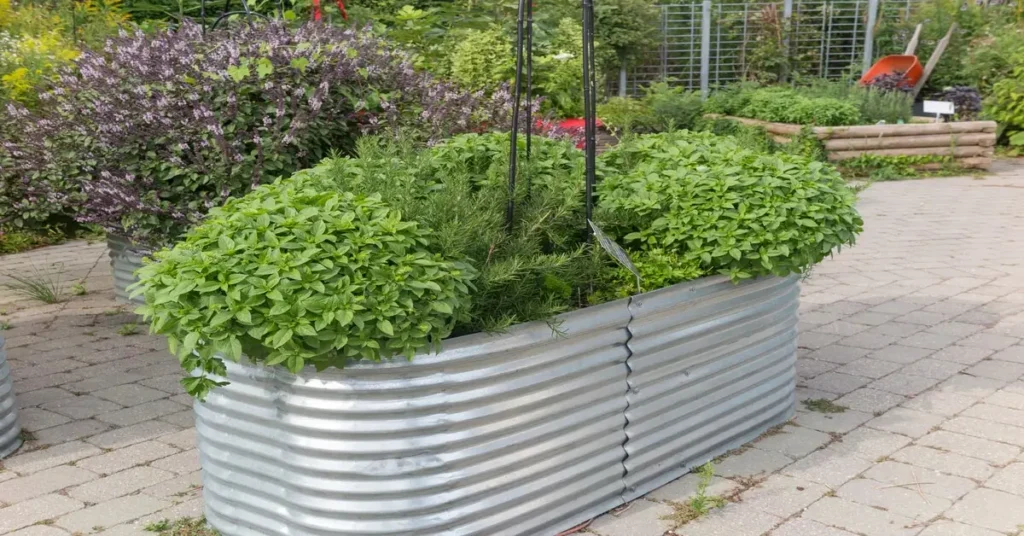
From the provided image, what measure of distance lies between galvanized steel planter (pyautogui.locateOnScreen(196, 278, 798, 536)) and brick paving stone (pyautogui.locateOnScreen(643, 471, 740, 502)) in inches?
1.4

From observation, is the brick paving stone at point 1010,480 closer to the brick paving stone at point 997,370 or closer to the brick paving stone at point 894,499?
the brick paving stone at point 894,499

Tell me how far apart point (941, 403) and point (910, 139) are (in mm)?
6952

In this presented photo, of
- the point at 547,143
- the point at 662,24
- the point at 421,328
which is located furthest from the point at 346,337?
the point at 662,24

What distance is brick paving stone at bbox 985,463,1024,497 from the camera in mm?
3326

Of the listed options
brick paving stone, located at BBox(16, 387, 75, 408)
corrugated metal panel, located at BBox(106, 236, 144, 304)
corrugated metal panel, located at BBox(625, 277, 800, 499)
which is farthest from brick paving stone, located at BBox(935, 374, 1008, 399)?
corrugated metal panel, located at BBox(106, 236, 144, 304)

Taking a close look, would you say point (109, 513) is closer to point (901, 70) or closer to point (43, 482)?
point (43, 482)

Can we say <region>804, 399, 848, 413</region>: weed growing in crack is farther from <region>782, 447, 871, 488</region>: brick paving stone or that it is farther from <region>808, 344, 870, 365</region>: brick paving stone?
<region>808, 344, 870, 365</region>: brick paving stone

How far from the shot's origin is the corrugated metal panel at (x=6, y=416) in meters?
3.71

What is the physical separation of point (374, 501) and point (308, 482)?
7.3 inches

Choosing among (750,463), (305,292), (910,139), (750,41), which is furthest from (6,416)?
(750,41)

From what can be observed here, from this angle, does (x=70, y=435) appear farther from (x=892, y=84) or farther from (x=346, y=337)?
(x=892, y=84)

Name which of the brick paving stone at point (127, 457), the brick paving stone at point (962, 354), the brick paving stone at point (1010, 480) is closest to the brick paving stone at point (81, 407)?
the brick paving stone at point (127, 457)

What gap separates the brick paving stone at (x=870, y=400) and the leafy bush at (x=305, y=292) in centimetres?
218

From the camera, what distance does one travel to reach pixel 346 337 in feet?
7.95
